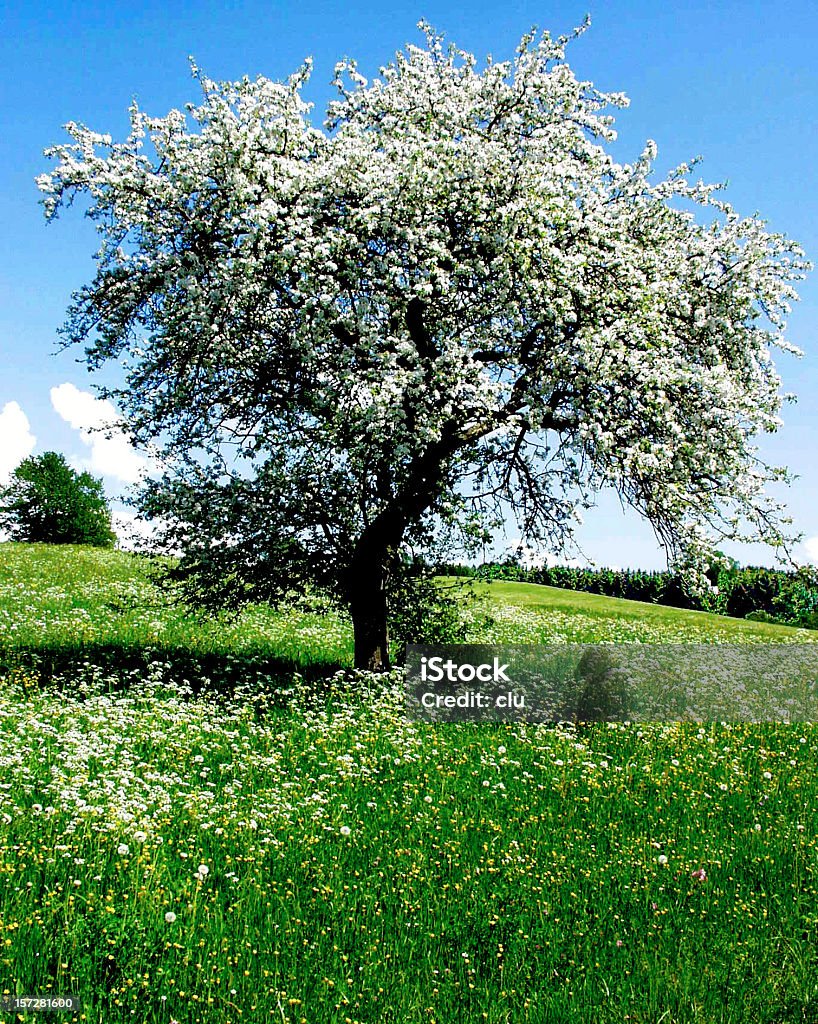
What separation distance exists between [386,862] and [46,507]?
63.5 meters

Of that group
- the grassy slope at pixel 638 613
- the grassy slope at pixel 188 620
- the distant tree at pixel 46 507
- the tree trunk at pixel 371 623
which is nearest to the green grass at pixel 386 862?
the tree trunk at pixel 371 623

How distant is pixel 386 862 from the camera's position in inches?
308

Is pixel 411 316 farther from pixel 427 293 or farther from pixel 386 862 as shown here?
pixel 386 862

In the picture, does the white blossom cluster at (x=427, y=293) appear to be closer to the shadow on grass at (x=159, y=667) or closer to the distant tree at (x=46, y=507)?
the shadow on grass at (x=159, y=667)

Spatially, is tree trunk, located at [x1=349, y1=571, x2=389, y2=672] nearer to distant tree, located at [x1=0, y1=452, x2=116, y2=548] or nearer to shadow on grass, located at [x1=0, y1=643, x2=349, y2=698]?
shadow on grass, located at [x1=0, y1=643, x2=349, y2=698]

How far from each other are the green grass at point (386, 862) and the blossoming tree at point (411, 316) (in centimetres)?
334

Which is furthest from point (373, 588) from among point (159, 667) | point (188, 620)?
point (188, 620)

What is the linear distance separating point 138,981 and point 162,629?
15.3 metres

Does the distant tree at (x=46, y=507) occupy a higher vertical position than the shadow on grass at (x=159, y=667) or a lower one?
higher

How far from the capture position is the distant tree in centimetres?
6431

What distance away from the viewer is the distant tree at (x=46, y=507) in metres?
64.3

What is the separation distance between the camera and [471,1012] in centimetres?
573

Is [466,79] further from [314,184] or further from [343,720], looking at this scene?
[343,720]

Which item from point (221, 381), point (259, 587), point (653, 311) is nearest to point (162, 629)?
point (259, 587)
